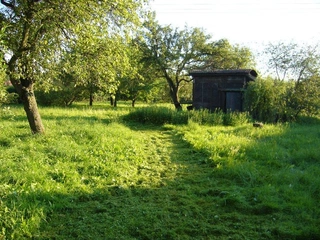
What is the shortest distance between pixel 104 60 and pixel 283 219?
21.9 feet

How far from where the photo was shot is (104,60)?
27.1 feet

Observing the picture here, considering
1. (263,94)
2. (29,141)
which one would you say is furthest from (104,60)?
(263,94)

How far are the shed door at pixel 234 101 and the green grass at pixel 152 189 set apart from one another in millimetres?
8544

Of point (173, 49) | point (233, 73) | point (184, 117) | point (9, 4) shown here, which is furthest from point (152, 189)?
point (173, 49)

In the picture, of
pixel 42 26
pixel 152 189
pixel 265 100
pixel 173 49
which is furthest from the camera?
pixel 173 49

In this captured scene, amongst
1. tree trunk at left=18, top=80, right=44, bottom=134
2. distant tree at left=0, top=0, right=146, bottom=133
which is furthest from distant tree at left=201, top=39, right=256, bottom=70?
tree trunk at left=18, top=80, right=44, bottom=134

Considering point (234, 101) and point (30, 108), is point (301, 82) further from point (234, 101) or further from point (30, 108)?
point (30, 108)

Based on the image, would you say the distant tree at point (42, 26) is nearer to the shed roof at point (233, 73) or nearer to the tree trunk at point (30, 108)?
the tree trunk at point (30, 108)

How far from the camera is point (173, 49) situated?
22422 mm

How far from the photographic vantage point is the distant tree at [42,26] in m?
6.72

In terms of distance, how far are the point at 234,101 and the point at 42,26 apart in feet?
41.2

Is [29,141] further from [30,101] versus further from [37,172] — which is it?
[37,172]

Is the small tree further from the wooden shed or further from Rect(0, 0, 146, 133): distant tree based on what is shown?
Rect(0, 0, 146, 133): distant tree

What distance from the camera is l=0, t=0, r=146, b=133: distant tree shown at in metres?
6.72
